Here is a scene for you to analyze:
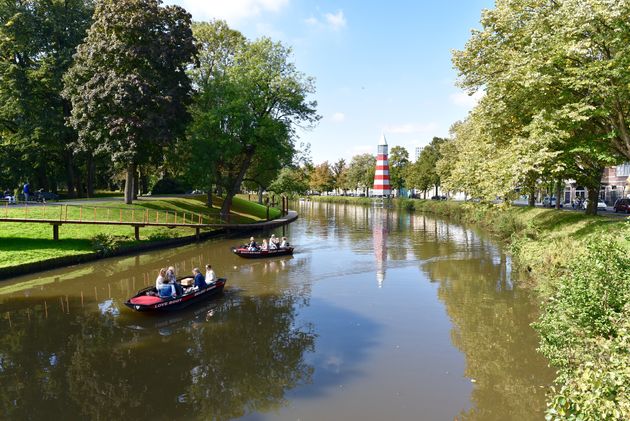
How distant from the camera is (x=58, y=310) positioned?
743 inches

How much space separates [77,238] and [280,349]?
23205 mm

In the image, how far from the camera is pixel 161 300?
58.6 ft

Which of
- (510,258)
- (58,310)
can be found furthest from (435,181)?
(58,310)

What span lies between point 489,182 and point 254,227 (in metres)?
30.2

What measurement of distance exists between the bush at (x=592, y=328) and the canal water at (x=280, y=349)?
2272 millimetres

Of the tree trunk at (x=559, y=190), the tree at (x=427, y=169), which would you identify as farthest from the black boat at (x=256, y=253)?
the tree at (x=427, y=169)

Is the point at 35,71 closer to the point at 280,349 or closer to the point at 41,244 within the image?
the point at 41,244

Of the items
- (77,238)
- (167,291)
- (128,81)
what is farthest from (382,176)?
(167,291)

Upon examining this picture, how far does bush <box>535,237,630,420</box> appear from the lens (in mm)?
6863

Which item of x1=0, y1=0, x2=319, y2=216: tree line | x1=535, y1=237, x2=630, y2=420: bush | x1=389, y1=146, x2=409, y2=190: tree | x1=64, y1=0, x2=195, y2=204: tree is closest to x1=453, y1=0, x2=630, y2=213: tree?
x1=535, y1=237, x2=630, y2=420: bush

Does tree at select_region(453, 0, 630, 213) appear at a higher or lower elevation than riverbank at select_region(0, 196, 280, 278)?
higher

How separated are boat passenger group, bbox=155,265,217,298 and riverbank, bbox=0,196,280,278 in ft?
37.8

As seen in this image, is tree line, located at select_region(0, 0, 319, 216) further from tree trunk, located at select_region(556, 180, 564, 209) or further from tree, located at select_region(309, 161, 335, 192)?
tree, located at select_region(309, 161, 335, 192)

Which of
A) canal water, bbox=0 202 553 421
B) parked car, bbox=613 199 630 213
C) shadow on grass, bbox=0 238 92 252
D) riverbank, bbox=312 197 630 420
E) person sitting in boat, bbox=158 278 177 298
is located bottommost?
canal water, bbox=0 202 553 421
